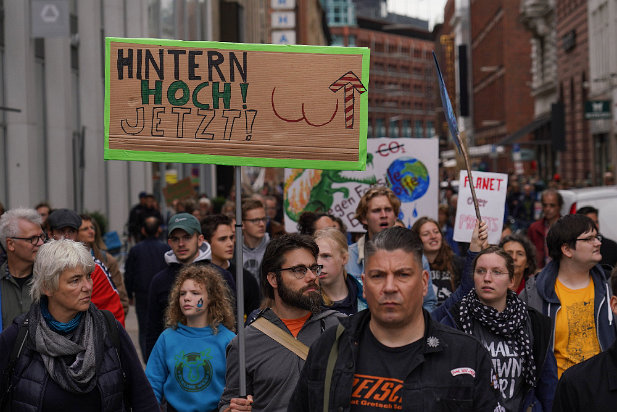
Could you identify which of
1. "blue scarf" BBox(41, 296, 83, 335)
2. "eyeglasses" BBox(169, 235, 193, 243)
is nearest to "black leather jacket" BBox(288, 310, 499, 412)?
"blue scarf" BBox(41, 296, 83, 335)

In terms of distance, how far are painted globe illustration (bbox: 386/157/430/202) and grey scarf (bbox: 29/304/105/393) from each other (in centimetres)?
674

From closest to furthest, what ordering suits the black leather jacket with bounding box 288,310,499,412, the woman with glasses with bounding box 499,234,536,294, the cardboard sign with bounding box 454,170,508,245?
the black leather jacket with bounding box 288,310,499,412 < the woman with glasses with bounding box 499,234,536,294 < the cardboard sign with bounding box 454,170,508,245

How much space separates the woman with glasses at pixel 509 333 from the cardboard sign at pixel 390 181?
5160mm

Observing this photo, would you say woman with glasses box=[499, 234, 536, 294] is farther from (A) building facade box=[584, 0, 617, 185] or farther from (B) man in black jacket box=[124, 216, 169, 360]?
(A) building facade box=[584, 0, 617, 185]

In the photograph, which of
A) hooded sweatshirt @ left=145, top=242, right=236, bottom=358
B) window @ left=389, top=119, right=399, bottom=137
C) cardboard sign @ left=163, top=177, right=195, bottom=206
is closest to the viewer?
hooded sweatshirt @ left=145, top=242, right=236, bottom=358

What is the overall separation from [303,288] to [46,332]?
1.11 metres

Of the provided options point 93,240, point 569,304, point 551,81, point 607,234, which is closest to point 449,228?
point 607,234

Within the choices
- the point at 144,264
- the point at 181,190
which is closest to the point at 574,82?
the point at 181,190

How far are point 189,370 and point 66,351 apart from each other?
142 cm

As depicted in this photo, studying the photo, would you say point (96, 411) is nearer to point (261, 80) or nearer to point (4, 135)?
point (261, 80)

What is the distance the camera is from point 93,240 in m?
9.01

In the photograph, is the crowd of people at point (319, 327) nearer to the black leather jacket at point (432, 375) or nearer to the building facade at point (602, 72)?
the black leather jacket at point (432, 375)

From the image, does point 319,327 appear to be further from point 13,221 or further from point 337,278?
point 13,221

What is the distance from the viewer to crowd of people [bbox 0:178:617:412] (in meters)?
3.49
